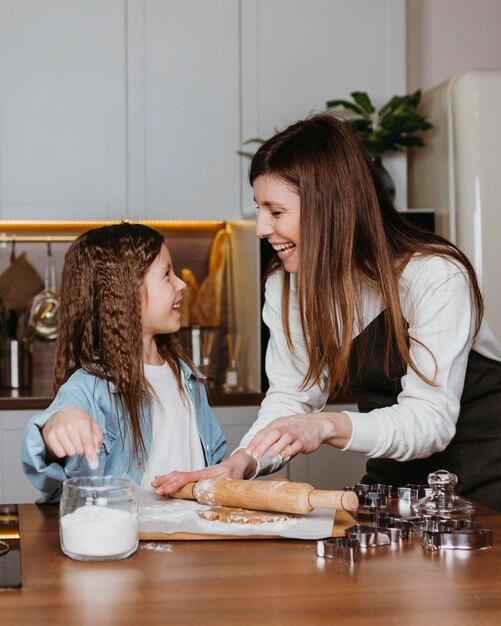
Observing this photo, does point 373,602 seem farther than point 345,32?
No

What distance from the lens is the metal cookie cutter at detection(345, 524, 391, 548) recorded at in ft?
3.61

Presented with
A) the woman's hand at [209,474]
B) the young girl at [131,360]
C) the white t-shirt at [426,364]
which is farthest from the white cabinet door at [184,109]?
the woman's hand at [209,474]

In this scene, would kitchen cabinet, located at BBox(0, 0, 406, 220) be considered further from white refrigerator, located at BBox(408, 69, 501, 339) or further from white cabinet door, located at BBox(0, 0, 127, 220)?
white refrigerator, located at BBox(408, 69, 501, 339)

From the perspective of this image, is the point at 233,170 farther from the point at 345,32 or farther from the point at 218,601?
the point at 218,601

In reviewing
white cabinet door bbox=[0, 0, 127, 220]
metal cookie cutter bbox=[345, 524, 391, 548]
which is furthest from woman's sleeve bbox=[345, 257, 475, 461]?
white cabinet door bbox=[0, 0, 127, 220]

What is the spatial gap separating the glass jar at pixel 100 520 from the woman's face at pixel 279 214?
65cm

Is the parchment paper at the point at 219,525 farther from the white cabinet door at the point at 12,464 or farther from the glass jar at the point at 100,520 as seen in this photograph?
the white cabinet door at the point at 12,464

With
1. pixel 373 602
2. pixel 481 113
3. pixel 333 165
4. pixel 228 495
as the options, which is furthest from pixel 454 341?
pixel 481 113

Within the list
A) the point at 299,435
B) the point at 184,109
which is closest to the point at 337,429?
the point at 299,435

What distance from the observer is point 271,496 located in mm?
1199

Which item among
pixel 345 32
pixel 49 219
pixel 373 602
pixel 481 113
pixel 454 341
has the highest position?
pixel 345 32

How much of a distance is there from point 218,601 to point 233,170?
7.25 feet

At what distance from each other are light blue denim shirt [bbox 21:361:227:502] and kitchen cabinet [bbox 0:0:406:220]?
1208 mm

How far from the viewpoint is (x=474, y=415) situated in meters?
1.60
